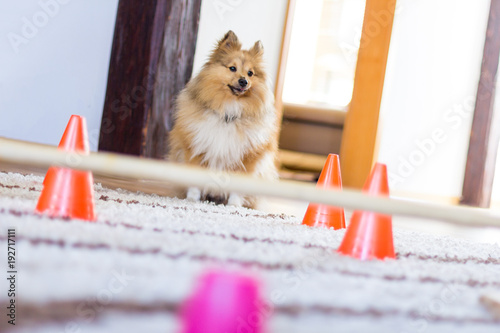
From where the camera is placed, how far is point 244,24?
3361mm

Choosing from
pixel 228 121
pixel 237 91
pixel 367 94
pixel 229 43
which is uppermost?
pixel 367 94

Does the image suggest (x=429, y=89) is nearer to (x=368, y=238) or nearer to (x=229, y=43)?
(x=229, y=43)

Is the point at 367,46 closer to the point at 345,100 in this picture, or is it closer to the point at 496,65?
the point at 496,65

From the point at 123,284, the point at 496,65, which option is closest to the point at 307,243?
the point at 123,284

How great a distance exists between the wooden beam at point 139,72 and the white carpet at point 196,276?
1403 millimetres

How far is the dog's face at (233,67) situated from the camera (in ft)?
A: 7.52

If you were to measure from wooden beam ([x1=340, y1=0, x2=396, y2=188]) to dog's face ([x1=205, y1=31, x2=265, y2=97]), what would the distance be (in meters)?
2.01

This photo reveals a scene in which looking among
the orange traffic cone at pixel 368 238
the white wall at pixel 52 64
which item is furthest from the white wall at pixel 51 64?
the orange traffic cone at pixel 368 238

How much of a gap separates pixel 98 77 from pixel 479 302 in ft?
7.51

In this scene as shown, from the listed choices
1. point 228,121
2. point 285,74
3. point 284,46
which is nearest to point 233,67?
point 228,121

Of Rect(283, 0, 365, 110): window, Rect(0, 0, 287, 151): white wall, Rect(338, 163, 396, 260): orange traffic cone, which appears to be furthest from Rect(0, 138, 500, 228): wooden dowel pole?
Rect(283, 0, 365, 110): window

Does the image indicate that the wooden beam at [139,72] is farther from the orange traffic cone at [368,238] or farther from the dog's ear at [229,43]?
the orange traffic cone at [368,238]

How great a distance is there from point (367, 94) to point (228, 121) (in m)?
2.31

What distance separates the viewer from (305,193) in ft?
2.32
